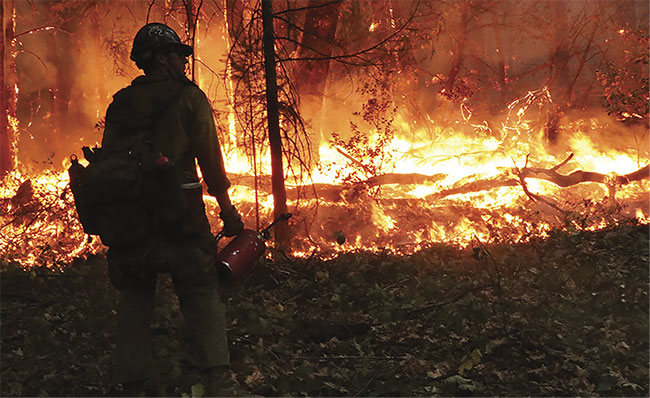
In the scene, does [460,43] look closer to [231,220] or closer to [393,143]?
[393,143]

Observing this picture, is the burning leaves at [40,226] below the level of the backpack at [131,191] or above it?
above

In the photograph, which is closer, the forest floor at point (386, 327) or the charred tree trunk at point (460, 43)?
the forest floor at point (386, 327)

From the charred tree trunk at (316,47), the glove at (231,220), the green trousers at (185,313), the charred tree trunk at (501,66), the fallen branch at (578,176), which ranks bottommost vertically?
the green trousers at (185,313)

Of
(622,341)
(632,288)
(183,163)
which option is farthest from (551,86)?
(183,163)

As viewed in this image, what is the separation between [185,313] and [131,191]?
0.87m

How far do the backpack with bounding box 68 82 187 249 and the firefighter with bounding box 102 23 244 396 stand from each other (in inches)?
3.1

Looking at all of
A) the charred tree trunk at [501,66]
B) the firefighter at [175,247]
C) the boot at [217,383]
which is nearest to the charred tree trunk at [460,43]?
the charred tree trunk at [501,66]

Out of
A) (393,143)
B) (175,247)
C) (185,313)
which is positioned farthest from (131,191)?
(393,143)

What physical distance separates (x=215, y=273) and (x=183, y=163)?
0.75 m

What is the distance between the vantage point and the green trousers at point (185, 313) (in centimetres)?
440

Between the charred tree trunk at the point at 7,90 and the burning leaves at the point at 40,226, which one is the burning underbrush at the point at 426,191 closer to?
the burning leaves at the point at 40,226

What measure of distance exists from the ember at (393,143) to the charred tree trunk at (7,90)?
8 centimetres

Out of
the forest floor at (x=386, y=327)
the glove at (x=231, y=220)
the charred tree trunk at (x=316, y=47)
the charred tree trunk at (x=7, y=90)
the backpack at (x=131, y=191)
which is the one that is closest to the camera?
the backpack at (x=131, y=191)

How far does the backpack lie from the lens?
4254 millimetres
